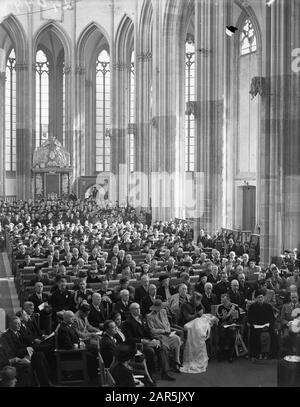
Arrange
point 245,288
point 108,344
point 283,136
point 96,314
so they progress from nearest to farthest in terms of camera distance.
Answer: point 108,344
point 96,314
point 245,288
point 283,136

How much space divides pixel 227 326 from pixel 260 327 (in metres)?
0.66

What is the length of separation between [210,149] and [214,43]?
524 centimetres

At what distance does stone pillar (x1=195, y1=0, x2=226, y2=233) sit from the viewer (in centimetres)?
2869

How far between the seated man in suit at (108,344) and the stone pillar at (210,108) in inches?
772

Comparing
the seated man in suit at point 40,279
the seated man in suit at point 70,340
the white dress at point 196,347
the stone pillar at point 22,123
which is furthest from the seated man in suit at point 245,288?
the stone pillar at point 22,123

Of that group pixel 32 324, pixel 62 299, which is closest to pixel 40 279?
pixel 62 299

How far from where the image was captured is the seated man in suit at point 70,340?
30.4 ft

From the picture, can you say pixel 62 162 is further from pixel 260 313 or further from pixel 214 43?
pixel 260 313

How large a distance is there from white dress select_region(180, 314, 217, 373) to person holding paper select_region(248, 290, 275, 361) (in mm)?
1207

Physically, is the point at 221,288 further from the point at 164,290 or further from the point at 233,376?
the point at 233,376

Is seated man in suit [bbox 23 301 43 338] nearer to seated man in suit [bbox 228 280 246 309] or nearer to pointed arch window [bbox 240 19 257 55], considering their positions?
seated man in suit [bbox 228 280 246 309]

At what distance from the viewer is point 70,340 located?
982cm

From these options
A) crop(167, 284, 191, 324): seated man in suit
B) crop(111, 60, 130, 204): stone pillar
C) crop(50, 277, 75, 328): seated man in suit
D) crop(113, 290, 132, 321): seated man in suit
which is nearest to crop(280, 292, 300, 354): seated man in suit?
crop(167, 284, 191, 324): seated man in suit

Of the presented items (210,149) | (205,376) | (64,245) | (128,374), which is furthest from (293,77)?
(128,374)
